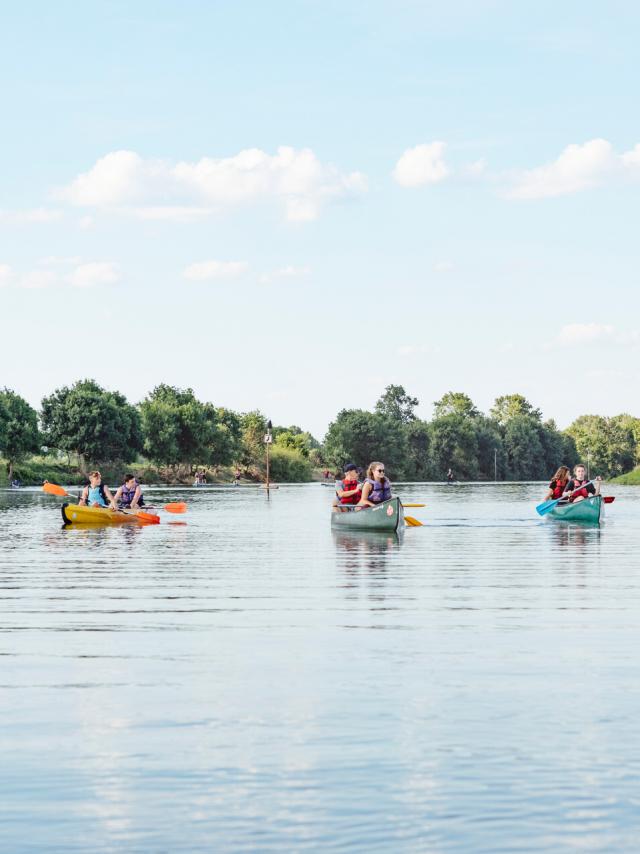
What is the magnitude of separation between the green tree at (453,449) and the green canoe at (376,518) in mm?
147507

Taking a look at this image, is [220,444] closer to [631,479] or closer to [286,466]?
[286,466]

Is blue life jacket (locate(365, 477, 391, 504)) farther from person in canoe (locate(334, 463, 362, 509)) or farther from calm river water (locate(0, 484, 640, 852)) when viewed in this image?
calm river water (locate(0, 484, 640, 852))

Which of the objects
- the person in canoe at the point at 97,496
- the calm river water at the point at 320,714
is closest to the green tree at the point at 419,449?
the person in canoe at the point at 97,496

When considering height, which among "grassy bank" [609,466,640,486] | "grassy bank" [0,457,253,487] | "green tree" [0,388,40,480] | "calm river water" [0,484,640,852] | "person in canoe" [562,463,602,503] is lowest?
"calm river water" [0,484,640,852]

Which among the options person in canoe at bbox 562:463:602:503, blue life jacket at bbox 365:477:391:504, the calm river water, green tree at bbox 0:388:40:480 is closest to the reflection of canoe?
person in canoe at bbox 562:463:602:503

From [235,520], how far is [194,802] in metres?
40.1

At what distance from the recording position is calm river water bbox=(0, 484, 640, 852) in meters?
7.10

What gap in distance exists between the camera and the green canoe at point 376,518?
33.5 metres

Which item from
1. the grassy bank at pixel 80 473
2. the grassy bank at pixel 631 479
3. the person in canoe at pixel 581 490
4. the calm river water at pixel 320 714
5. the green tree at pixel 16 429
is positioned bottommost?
the calm river water at pixel 320 714

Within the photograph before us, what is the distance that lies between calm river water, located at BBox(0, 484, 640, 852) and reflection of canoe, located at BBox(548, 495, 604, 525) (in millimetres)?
17649

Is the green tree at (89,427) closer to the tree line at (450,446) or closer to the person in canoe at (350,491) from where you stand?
the tree line at (450,446)

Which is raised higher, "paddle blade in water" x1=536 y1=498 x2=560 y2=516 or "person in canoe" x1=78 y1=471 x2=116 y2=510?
"person in canoe" x1=78 y1=471 x2=116 y2=510

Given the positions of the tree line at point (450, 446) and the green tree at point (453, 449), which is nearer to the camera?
the tree line at point (450, 446)

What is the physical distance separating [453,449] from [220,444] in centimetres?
4861
